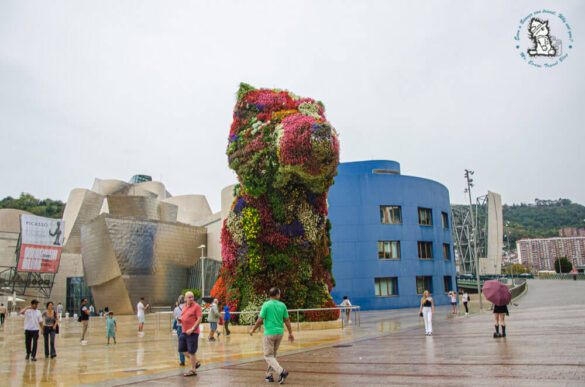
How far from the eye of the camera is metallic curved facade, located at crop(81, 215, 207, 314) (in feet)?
134

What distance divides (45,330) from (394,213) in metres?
28.5

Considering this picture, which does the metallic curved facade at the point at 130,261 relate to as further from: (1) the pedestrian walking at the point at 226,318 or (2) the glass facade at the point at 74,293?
(1) the pedestrian walking at the point at 226,318

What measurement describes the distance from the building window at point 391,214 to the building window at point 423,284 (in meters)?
5.15

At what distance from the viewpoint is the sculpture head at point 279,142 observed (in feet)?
47.1

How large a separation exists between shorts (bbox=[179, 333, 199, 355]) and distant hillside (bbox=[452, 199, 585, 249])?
15870 centimetres

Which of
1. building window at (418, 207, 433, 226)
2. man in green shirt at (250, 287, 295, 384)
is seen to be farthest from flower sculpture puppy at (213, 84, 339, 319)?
building window at (418, 207, 433, 226)

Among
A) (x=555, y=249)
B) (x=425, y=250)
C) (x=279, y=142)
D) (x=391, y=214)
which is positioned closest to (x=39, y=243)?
(x=391, y=214)

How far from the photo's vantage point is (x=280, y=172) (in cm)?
1505

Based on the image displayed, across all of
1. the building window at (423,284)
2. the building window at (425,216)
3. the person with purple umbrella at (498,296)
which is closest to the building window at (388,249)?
the building window at (423,284)

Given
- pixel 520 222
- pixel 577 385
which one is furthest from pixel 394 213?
pixel 520 222

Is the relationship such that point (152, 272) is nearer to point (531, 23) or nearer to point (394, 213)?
point (394, 213)

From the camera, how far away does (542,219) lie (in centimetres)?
16675

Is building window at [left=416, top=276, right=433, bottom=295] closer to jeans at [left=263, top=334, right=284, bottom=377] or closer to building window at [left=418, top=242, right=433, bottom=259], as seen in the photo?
building window at [left=418, top=242, right=433, bottom=259]

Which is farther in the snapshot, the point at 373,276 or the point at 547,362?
the point at 373,276
